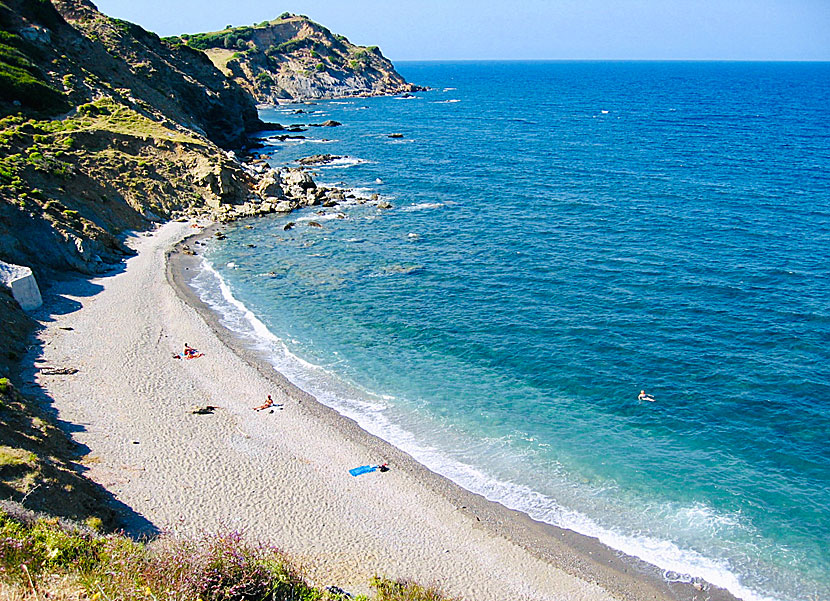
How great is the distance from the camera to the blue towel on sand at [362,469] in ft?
90.8

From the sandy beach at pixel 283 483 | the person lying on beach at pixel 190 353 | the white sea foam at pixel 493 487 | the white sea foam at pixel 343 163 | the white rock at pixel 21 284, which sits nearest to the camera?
the sandy beach at pixel 283 483

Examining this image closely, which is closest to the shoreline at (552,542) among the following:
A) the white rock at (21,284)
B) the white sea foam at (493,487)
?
the white sea foam at (493,487)

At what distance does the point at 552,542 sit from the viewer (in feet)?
78.9

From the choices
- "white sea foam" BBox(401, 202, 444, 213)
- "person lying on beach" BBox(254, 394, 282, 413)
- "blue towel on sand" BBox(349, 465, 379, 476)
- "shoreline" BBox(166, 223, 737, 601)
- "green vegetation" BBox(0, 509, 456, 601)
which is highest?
"white sea foam" BBox(401, 202, 444, 213)

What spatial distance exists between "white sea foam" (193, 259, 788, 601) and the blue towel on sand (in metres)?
2.41

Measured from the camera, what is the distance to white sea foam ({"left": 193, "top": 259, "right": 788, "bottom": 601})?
22656 mm

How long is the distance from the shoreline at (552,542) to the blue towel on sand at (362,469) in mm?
1028

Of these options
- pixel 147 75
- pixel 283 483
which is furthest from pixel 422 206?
pixel 147 75

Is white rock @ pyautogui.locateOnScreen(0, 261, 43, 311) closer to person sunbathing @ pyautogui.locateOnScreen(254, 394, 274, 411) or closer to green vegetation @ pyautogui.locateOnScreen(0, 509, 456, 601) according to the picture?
person sunbathing @ pyautogui.locateOnScreen(254, 394, 274, 411)

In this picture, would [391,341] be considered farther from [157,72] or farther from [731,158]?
[157,72]

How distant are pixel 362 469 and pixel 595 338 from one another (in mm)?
19158

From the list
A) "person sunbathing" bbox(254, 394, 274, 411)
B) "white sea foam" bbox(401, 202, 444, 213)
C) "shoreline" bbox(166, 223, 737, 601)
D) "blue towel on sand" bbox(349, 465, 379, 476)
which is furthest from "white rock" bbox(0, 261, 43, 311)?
"white sea foam" bbox(401, 202, 444, 213)

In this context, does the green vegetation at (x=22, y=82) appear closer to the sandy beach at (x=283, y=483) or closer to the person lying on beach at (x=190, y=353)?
the sandy beach at (x=283, y=483)

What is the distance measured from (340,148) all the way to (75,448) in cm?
9224
